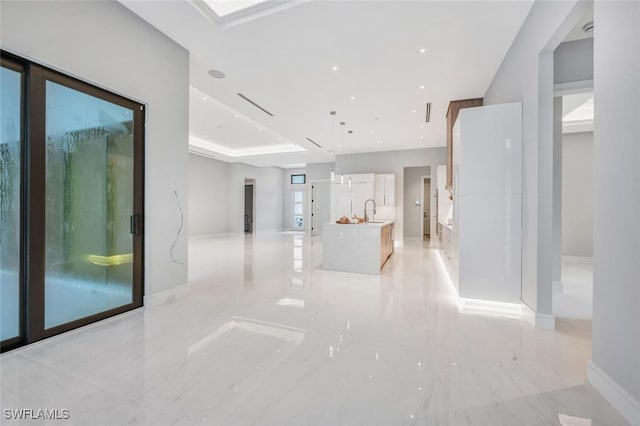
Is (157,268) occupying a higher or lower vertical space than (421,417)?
higher

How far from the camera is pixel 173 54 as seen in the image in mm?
3574

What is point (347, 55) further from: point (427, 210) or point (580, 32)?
point (427, 210)

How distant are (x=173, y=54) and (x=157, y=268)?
2746 millimetres

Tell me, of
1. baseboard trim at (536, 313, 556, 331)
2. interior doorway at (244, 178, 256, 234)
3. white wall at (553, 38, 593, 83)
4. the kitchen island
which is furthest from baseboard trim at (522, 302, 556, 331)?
interior doorway at (244, 178, 256, 234)

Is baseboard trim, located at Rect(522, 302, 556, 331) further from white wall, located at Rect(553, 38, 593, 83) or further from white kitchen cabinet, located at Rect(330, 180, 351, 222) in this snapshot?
white kitchen cabinet, located at Rect(330, 180, 351, 222)

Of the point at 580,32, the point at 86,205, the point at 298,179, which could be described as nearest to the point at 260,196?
the point at 298,179

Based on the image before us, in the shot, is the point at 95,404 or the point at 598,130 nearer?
the point at 95,404

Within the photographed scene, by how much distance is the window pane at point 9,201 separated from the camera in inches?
86.0

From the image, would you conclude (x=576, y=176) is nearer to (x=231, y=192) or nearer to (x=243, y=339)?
(x=243, y=339)

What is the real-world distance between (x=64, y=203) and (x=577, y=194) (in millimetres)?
8655

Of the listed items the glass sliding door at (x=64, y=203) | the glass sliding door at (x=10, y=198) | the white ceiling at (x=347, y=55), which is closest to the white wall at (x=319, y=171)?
the white ceiling at (x=347, y=55)

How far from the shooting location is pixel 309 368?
197 cm

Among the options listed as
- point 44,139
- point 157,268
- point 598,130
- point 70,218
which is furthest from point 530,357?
point 44,139

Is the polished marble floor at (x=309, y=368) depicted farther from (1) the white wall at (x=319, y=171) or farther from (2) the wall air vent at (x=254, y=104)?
(1) the white wall at (x=319, y=171)
